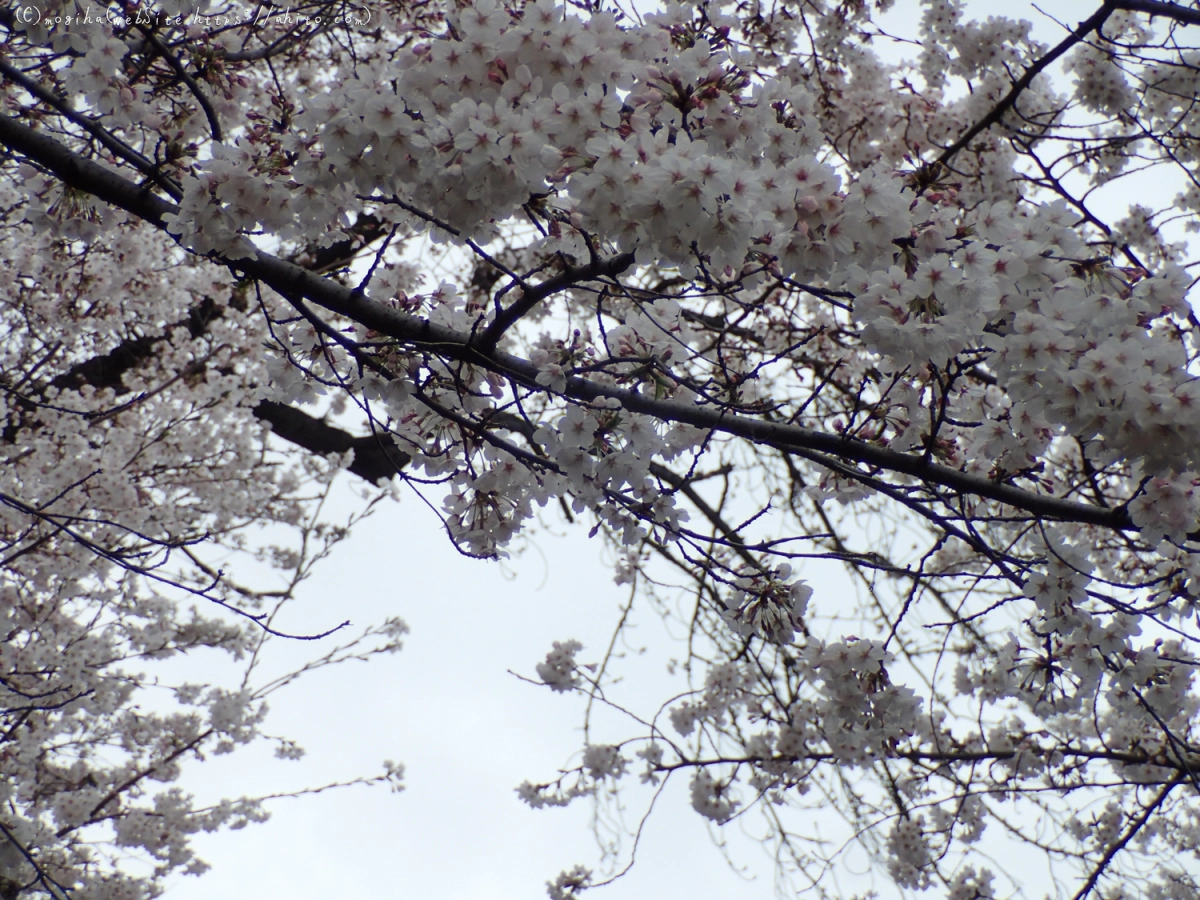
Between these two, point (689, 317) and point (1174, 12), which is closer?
point (1174, 12)

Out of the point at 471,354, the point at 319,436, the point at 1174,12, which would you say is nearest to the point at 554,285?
the point at 471,354

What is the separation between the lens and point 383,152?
157cm

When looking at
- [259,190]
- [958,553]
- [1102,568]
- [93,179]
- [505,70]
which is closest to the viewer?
[505,70]

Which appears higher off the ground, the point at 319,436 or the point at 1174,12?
the point at 319,436

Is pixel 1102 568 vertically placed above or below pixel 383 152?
above

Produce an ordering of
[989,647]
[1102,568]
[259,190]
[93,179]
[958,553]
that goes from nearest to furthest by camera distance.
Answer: [259,190] < [93,179] < [989,647] < [1102,568] < [958,553]

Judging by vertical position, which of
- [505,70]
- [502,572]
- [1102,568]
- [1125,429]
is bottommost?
[1125,429]

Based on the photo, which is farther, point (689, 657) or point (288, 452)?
point (288, 452)

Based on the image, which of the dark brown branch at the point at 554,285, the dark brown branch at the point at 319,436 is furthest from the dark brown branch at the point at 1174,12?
the dark brown branch at the point at 319,436

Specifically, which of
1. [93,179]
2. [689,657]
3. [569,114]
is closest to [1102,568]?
[689,657]

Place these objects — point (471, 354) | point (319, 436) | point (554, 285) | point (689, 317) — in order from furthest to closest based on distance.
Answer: point (319, 436)
point (689, 317)
point (471, 354)
point (554, 285)

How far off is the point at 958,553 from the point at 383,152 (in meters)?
5.65

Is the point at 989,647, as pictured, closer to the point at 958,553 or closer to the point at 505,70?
the point at 958,553

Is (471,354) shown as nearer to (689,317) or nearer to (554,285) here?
(554,285)
